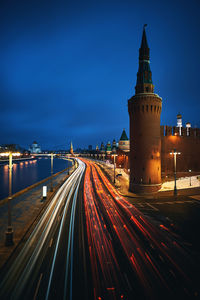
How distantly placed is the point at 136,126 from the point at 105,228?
19.6 metres

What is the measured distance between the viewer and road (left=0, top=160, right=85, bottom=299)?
7.70 metres

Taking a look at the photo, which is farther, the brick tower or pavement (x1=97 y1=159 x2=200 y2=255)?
the brick tower

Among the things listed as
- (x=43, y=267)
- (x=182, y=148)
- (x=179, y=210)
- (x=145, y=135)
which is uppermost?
(x=145, y=135)

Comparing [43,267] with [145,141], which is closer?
[43,267]

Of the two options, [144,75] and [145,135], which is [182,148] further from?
[144,75]

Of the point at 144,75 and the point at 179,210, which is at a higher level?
the point at 144,75

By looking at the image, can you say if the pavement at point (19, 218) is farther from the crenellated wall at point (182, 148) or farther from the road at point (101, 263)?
the crenellated wall at point (182, 148)

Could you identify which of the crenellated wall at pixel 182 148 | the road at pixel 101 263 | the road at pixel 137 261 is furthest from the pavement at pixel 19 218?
the crenellated wall at pixel 182 148

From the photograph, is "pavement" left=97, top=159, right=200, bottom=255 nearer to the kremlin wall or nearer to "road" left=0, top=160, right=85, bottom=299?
the kremlin wall

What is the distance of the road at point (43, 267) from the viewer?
7.70m

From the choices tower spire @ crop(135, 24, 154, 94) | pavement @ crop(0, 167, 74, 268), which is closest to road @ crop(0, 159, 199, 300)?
pavement @ crop(0, 167, 74, 268)

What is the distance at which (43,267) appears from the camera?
30.5 ft

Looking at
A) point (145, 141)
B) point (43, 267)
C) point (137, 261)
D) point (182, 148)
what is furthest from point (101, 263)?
point (182, 148)

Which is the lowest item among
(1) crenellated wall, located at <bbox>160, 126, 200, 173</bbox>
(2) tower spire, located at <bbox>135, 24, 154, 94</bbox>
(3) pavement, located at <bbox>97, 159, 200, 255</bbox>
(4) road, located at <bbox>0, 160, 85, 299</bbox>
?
(3) pavement, located at <bbox>97, 159, 200, 255</bbox>
